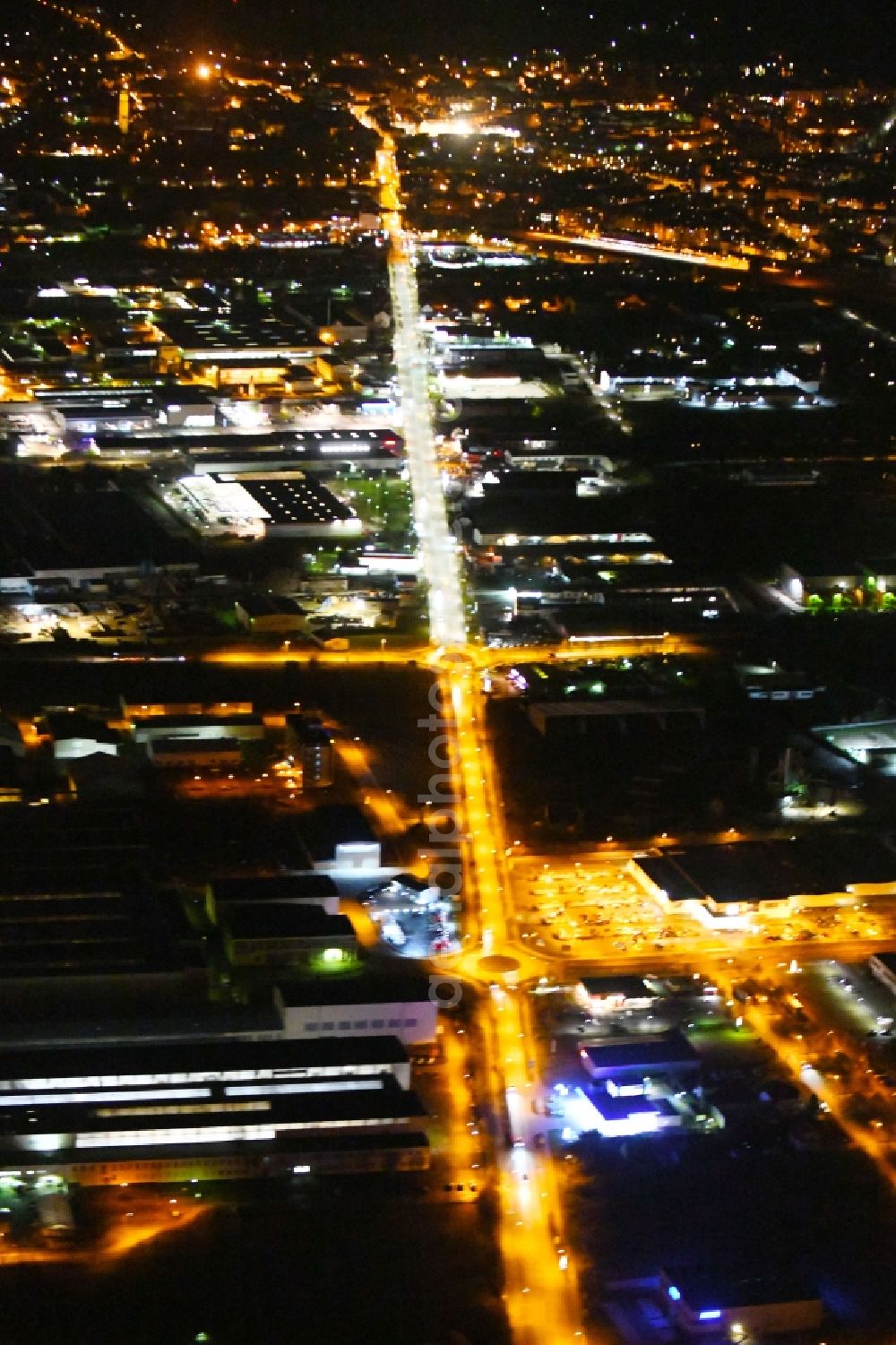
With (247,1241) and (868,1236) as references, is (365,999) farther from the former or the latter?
(868,1236)

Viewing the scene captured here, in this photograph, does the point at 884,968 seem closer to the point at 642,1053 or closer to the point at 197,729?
the point at 642,1053

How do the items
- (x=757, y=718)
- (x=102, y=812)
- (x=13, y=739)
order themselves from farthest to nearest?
(x=757, y=718) → (x=13, y=739) → (x=102, y=812)

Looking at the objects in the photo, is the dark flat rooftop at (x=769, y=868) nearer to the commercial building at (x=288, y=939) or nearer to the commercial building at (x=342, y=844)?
the commercial building at (x=342, y=844)

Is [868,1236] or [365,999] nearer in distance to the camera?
[868,1236]

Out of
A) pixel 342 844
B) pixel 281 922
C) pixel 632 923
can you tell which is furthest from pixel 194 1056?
pixel 632 923

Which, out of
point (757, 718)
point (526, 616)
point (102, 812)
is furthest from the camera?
point (526, 616)

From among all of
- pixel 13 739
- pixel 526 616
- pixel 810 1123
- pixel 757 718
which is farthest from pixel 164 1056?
pixel 526 616
